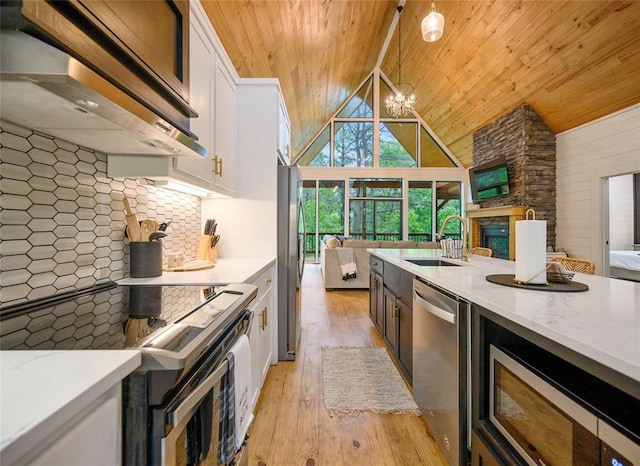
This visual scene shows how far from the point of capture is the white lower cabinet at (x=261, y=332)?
1685mm

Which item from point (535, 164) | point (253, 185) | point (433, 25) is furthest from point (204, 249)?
point (535, 164)

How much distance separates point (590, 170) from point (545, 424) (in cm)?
546

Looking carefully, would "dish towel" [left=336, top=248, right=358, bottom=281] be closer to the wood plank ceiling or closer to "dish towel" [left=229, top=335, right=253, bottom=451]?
the wood plank ceiling

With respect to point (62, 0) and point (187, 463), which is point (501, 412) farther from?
point (62, 0)

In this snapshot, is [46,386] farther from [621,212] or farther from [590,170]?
[621,212]

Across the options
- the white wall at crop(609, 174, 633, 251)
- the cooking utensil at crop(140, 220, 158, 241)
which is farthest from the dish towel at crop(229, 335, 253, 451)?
the white wall at crop(609, 174, 633, 251)

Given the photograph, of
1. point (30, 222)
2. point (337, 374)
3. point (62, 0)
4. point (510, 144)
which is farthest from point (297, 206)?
point (510, 144)

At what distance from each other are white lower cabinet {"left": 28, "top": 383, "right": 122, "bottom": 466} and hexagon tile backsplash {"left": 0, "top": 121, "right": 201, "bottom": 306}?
739 mm

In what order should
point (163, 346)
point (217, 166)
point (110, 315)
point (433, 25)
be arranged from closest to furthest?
point (163, 346) → point (110, 315) → point (217, 166) → point (433, 25)

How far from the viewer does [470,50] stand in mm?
4492

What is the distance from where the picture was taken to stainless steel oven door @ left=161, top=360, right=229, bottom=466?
63cm

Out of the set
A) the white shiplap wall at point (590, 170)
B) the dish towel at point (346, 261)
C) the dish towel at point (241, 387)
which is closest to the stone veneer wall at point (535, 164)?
the white shiplap wall at point (590, 170)

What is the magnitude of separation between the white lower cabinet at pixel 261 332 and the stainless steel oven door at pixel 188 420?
2.31 ft

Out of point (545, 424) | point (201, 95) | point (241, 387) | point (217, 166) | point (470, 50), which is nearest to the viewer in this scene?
point (545, 424)
